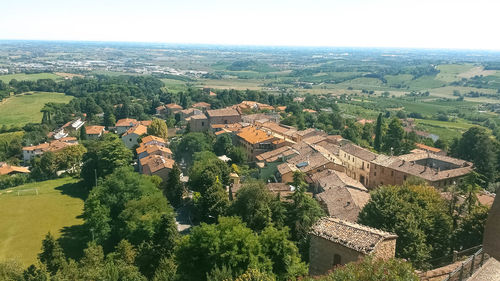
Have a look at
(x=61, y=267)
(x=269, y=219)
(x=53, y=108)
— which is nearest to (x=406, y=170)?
(x=269, y=219)

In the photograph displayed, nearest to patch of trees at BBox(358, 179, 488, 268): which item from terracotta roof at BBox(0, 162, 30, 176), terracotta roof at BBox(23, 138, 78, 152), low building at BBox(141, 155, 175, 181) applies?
low building at BBox(141, 155, 175, 181)

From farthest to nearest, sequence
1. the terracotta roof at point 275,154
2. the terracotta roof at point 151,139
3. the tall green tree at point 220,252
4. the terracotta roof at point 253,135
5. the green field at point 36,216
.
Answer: the terracotta roof at point 151,139, the terracotta roof at point 253,135, the terracotta roof at point 275,154, the green field at point 36,216, the tall green tree at point 220,252

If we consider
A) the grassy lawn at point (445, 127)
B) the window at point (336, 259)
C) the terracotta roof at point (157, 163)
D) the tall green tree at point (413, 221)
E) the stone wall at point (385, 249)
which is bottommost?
the grassy lawn at point (445, 127)

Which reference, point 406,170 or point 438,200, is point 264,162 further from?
point 438,200

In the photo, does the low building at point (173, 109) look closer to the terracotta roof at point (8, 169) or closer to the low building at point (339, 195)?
the terracotta roof at point (8, 169)

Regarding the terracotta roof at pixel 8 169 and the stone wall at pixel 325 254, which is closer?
the stone wall at pixel 325 254

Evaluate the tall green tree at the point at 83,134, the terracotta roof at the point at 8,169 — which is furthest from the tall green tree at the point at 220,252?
the tall green tree at the point at 83,134
